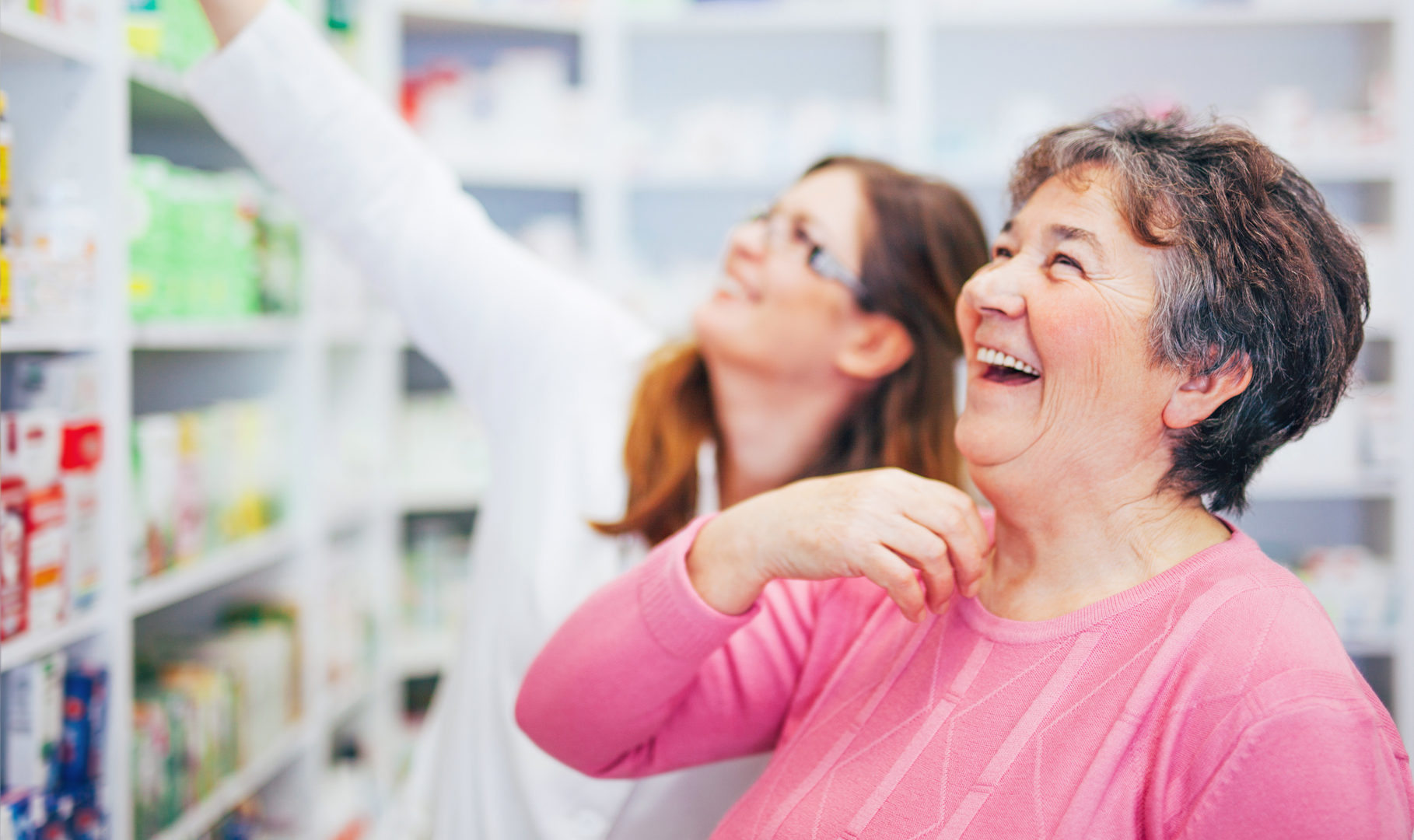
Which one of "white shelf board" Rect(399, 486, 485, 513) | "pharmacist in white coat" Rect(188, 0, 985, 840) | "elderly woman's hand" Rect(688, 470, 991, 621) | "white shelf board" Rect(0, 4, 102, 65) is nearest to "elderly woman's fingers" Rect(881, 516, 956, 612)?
"elderly woman's hand" Rect(688, 470, 991, 621)

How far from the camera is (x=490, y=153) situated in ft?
9.35

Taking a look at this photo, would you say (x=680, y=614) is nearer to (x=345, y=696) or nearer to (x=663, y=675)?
(x=663, y=675)

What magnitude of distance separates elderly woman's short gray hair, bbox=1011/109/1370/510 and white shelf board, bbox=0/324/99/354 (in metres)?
1.27

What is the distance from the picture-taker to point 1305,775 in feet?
2.09

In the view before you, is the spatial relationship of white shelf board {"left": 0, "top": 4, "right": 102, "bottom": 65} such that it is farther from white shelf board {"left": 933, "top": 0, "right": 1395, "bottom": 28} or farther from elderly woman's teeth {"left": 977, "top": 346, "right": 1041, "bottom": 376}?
white shelf board {"left": 933, "top": 0, "right": 1395, "bottom": 28}

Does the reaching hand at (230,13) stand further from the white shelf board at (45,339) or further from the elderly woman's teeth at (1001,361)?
the elderly woman's teeth at (1001,361)

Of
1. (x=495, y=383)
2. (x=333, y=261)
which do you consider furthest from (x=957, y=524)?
(x=333, y=261)

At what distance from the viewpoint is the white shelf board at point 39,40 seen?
119 centimetres

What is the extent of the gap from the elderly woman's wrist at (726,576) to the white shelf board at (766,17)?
2370mm

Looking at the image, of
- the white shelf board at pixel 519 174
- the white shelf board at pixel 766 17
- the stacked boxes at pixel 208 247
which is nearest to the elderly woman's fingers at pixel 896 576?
the stacked boxes at pixel 208 247

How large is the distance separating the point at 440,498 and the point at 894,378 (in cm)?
173

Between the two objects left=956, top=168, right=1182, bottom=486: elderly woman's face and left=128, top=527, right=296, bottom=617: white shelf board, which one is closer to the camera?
left=956, top=168, right=1182, bottom=486: elderly woman's face

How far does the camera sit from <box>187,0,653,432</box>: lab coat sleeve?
1.29 meters

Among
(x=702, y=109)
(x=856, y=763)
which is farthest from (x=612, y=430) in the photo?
(x=702, y=109)
